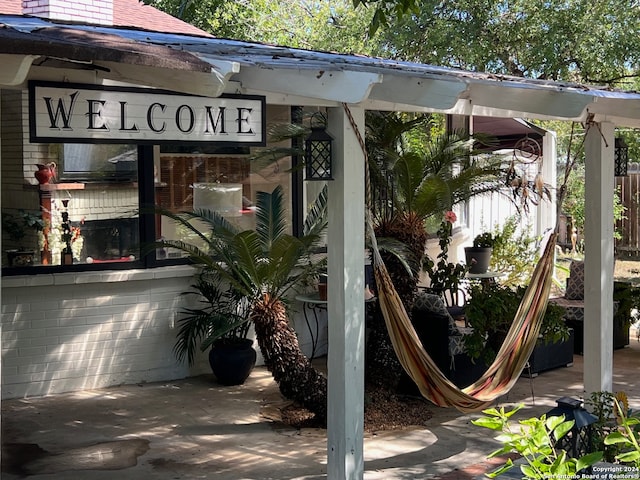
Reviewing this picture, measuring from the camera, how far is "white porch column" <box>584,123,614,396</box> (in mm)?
6371

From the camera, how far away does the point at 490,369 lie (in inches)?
225

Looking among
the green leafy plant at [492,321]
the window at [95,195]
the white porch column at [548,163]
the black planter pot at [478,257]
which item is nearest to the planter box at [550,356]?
the green leafy plant at [492,321]

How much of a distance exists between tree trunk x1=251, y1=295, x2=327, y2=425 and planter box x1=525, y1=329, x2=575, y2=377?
2244mm

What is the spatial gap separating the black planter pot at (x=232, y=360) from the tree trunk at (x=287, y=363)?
123cm

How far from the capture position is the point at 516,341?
5770mm

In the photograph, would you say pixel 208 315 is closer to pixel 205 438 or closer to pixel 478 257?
pixel 205 438

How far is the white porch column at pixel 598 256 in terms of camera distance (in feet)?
20.9

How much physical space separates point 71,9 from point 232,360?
3.66 metres

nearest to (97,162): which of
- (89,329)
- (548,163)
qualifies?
(89,329)

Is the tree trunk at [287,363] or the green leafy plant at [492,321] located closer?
the tree trunk at [287,363]

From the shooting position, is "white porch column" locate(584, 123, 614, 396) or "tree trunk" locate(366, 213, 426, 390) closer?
"white porch column" locate(584, 123, 614, 396)

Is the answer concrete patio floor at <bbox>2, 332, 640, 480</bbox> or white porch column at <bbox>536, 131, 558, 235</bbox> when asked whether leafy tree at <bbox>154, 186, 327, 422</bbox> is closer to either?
concrete patio floor at <bbox>2, 332, 640, 480</bbox>

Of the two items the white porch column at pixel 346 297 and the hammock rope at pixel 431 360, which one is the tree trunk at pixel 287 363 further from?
the white porch column at pixel 346 297

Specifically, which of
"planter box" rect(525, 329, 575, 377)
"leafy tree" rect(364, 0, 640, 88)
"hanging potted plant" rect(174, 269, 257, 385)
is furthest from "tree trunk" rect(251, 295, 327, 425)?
"leafy tree" rect(364, 0, 640, 88)
